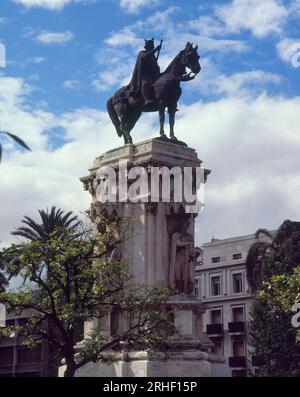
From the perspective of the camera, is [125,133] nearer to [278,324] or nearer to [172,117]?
[172,117]

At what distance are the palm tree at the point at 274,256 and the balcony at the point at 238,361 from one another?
18290 mm

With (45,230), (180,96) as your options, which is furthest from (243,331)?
(180,96)

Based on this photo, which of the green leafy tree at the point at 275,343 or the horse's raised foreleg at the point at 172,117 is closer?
the horse's raised foreleg at the point at 172,117

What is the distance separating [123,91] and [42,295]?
11.3m

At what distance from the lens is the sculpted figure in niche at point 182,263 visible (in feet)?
116

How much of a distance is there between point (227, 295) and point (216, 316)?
2428 millimetres

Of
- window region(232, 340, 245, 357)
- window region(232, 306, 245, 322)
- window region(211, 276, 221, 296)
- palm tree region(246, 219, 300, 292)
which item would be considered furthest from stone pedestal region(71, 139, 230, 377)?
window region(211, 276, 221, 296)

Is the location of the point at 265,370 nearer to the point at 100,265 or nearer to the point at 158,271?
the point at 158,271

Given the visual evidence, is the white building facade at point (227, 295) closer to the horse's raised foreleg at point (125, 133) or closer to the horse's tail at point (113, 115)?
the horse's tail at point (113, 115)

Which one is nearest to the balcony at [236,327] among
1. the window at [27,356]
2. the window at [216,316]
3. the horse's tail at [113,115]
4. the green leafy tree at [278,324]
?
the window at [216,316]

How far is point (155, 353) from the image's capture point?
3108 cm

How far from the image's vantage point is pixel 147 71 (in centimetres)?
3859

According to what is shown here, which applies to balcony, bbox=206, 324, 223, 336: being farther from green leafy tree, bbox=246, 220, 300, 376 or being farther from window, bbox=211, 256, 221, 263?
green leafy tree, bbox=246, 220, 300, 376

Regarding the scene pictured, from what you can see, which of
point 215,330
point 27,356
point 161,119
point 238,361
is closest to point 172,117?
point 161,119
